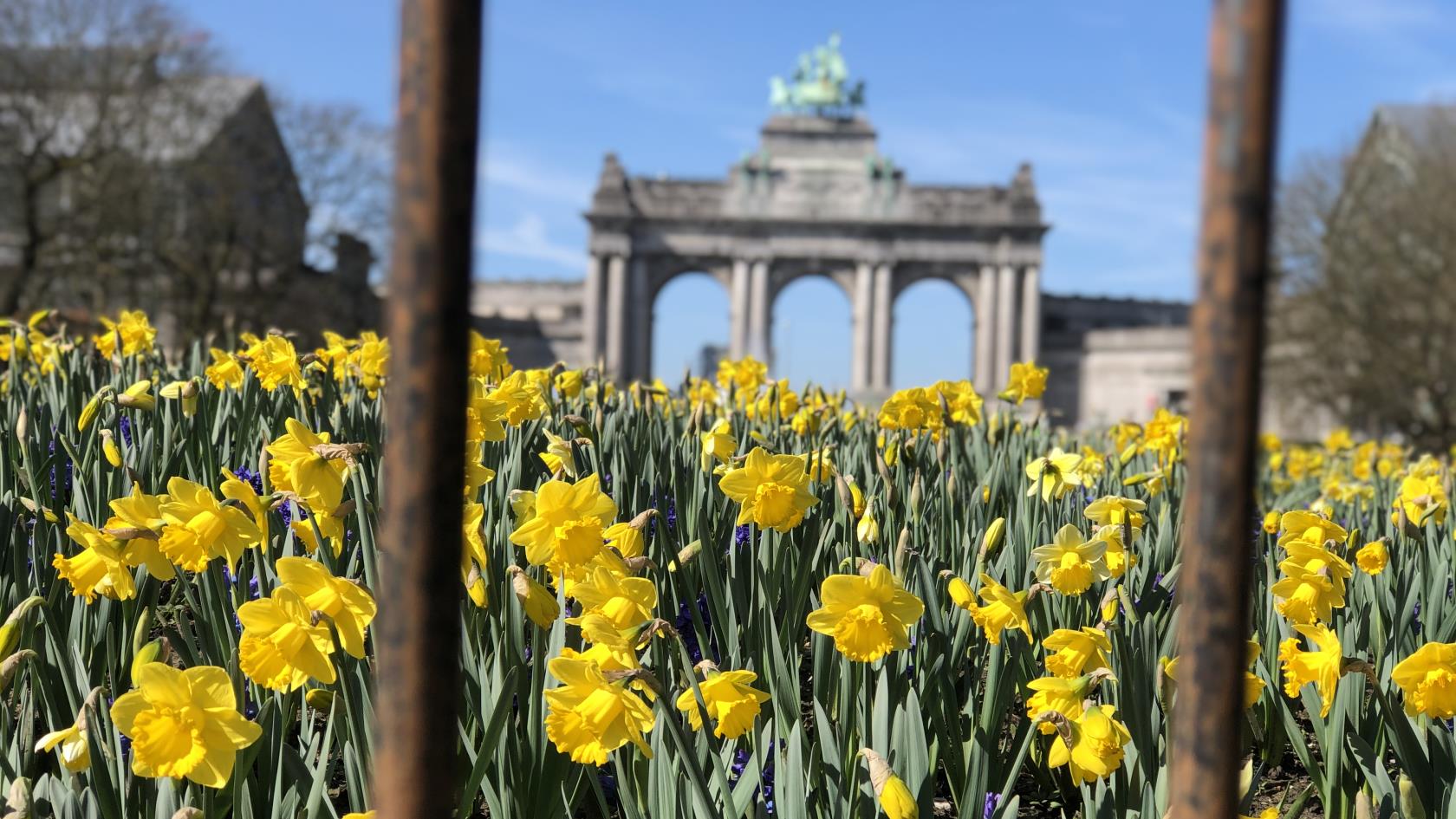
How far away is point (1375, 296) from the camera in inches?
902

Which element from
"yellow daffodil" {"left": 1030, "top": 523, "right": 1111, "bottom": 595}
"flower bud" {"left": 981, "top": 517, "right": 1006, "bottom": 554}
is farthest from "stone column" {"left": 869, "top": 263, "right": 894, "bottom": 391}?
"yellow daffodil" {"left": 1030, "top": 523, "right": 1111, "bottom": 595}

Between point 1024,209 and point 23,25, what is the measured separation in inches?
1116

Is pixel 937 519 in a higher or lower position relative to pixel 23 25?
lower

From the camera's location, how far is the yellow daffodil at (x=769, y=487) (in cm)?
181

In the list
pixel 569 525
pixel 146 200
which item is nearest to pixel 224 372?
pixel 569 525

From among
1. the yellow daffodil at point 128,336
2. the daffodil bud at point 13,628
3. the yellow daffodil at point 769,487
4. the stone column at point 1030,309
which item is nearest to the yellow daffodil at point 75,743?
the daffodil bud at point 13,628

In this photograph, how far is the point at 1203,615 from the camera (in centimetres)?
68

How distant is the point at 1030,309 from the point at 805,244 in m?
7.27

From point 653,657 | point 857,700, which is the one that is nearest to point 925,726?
→ point 857,700

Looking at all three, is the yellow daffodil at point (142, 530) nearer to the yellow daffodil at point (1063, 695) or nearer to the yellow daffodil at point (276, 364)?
the yellow daffodil at point (1063, 695)

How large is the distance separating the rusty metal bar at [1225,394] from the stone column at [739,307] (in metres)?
38.2

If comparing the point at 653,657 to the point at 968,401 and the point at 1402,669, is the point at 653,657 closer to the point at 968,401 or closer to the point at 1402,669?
the point at 1402,669

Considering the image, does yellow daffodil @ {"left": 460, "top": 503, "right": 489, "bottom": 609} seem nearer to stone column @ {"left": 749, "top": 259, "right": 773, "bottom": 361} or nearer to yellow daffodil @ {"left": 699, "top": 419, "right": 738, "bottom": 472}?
yellow daffodil @ {"left": 699, "top": 419, "right": 738, "bottom": 472}

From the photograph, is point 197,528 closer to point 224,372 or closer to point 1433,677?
point 1433,677
